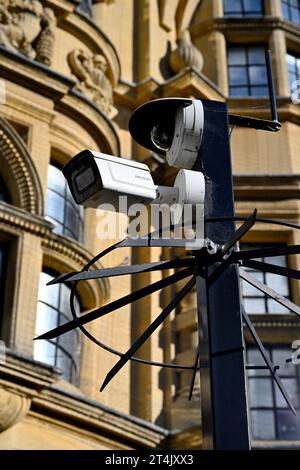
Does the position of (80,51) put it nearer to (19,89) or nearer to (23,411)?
(19,89)

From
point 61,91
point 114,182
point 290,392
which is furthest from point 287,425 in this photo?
point 114,182

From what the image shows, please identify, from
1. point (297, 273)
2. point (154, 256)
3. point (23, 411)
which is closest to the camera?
point (297, 273)

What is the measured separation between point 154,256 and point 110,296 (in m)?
1.41

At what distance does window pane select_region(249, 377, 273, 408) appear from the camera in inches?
640

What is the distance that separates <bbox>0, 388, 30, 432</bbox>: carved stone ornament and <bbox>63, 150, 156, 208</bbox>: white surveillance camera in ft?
25.3

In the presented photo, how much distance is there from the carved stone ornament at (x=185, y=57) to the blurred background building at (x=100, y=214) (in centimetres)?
3

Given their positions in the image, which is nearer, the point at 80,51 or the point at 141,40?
the point at 80,51

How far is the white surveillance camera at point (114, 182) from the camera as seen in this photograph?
5.29 m

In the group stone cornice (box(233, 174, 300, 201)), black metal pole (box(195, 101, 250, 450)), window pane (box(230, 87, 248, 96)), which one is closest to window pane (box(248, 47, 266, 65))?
window pane (box(230, 87, 248, 96))

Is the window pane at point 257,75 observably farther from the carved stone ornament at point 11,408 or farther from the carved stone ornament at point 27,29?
the carved stone ornament at point 11,408

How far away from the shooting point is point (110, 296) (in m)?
Answer: 16.1

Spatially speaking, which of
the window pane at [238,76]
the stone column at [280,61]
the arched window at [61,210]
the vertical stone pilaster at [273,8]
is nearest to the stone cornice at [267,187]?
the stone column at [280,61]

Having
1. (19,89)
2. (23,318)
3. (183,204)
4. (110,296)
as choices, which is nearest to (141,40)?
(19,89)

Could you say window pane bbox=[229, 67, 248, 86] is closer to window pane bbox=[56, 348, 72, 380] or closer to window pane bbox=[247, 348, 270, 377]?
window pane bbox=[247, 348, 270, 377]
